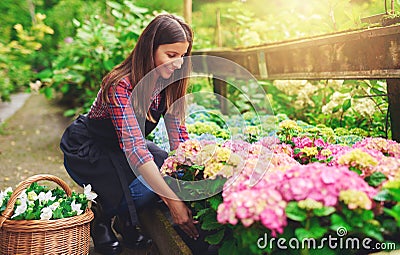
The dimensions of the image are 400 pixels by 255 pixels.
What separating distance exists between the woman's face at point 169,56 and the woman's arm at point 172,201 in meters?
0.44

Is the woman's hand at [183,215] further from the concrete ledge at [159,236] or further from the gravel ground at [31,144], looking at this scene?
the gravel ground at [31,144]

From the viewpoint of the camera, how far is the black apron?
200cm

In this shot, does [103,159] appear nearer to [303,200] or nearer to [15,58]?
[303,200]

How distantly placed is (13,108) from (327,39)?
5.82 m

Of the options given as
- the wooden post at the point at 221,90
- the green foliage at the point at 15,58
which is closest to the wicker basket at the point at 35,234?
the wooden post at the point at 221,90

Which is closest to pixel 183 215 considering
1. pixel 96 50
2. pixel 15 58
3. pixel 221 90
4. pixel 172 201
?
pixel 172 201

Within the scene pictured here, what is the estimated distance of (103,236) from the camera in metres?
2.07

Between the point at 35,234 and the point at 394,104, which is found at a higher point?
the point at 394,104

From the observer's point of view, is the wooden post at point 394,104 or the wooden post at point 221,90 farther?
the wooden post at point 221,90

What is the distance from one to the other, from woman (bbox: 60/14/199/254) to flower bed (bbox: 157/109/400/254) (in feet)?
1.23

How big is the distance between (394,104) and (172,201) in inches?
47.4

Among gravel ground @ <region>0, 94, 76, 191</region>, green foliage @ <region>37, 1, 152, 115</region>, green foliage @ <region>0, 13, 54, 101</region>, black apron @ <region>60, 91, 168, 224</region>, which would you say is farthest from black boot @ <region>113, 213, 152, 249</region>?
green foliage @ <region>0, 13, 54, 101</region>

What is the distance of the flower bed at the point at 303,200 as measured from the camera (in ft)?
3.56

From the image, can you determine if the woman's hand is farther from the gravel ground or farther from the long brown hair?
the gravel ground
